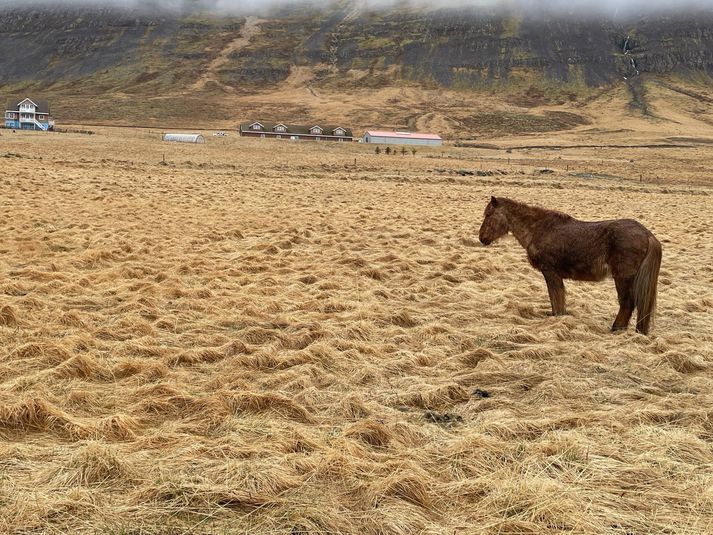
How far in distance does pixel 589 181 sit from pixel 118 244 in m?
38.1

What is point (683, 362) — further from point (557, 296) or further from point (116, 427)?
point (116, 427)

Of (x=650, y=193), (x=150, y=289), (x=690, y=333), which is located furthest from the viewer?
(x=650, y=193)

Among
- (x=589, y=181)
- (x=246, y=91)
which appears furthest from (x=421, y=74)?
(x=589, y=181)

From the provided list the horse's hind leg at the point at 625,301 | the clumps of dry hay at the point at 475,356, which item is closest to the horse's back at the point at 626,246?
the horse's hind leg at the point at 625,301

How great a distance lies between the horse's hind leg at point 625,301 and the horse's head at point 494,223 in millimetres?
2662

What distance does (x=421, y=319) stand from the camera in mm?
9242

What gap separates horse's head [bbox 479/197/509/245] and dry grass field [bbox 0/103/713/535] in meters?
1.18

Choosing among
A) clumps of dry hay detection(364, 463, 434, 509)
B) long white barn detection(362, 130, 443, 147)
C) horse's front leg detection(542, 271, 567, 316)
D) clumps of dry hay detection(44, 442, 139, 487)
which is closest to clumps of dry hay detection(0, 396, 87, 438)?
clumps of dry hay detection(44, 442, 139, 487)

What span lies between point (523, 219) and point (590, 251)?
170cm

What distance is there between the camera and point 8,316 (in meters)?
8.06

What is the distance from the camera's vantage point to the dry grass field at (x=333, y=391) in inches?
157

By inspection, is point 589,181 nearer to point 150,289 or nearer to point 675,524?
point 150,289

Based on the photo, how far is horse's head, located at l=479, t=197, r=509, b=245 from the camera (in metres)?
Result: 10.9

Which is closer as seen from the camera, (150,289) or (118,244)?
(150,289)
